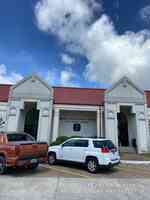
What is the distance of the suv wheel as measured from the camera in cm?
902

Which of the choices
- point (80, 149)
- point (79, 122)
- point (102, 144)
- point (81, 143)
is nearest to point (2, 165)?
point (80, 149)

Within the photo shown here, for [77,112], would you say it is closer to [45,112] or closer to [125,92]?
[45,112]

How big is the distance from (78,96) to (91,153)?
38.6ft

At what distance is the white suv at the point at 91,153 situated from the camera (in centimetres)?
891

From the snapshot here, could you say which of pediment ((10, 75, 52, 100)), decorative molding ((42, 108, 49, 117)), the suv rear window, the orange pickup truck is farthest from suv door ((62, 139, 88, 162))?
pediment ((10, 75, 52, 100))

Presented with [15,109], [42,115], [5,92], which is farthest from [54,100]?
[5,92]

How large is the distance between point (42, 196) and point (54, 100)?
1421 centimetres

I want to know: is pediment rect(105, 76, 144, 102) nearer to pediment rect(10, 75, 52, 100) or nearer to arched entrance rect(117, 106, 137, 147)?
arched entrance rect(117, 106, 137, 147)

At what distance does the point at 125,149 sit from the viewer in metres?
18.3

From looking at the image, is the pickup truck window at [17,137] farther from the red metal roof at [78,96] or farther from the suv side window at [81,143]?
the red metal roof at [78,96]

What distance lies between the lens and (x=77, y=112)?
20734mm

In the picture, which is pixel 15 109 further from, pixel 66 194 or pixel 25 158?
pixel 66 194

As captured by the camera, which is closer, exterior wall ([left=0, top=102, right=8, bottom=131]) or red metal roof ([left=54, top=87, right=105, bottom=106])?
exterior wall ([left=0, top=102, right=8, bottom=131])

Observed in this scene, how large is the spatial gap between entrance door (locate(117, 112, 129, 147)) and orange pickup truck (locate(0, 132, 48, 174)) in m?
A: 12.9
